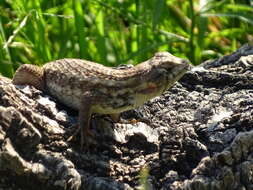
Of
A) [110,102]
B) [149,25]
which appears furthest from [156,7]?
[110,102]

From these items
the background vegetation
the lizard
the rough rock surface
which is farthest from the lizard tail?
the background vegetation

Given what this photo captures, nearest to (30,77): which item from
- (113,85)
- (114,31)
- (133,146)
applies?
(113,85)

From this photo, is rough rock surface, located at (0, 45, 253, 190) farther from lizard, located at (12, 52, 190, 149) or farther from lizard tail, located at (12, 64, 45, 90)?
lizard tail, located at (12, 64, 45, 90)

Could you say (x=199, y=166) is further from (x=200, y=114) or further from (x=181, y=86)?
(x=181, y=86)

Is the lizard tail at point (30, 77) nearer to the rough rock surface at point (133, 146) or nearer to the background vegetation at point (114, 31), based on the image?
the rough rock surface at point (133, 146)

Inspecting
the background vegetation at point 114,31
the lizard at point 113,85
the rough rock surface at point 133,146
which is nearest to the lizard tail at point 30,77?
the lizard at point 113,85

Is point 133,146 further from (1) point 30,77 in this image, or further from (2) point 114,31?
(2) point 114,31

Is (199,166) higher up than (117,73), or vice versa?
(117,73)
